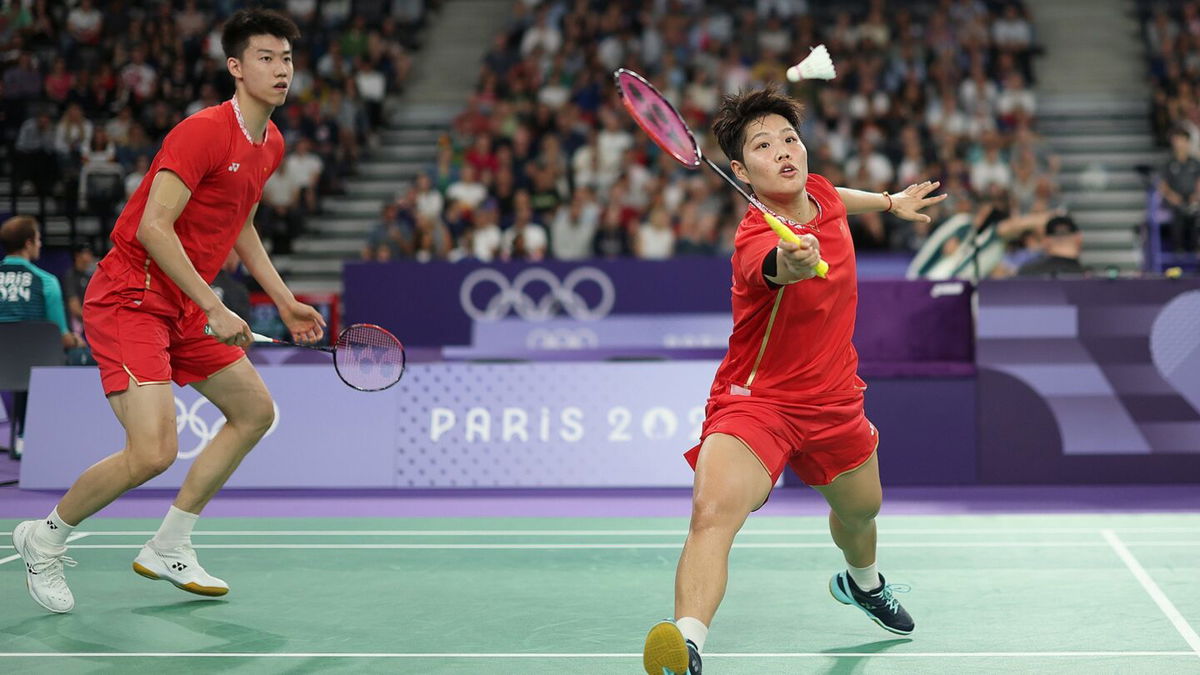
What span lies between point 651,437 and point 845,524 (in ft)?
12.3

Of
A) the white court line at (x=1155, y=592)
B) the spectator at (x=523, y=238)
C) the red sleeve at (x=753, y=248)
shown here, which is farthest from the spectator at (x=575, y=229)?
the red sleeve at (x=753, y=248)

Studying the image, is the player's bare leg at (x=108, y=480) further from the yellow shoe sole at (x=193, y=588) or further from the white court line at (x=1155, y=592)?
the white court line at (x=1155, y=592)

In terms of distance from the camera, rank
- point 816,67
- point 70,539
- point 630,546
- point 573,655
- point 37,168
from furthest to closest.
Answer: point 37,168, point 70,539, point 630,546, point 573,655, point 816,67

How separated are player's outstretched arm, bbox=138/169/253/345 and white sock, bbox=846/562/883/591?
2096mm

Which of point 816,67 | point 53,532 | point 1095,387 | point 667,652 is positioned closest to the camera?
point 667,652

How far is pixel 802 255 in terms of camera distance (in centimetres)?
322

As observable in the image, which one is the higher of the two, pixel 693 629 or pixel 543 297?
pixel 543 297

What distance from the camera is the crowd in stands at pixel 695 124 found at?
42.9 feet

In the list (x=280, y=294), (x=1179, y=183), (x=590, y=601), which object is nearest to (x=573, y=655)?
(x=590, y=601)

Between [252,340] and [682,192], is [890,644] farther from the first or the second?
[682,192]

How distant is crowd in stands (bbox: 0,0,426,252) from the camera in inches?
564

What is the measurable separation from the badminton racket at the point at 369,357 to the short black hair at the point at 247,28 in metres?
1.08

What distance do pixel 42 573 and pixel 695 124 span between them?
1065 centimetres

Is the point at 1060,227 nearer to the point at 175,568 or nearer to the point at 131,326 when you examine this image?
the point at 175,568
